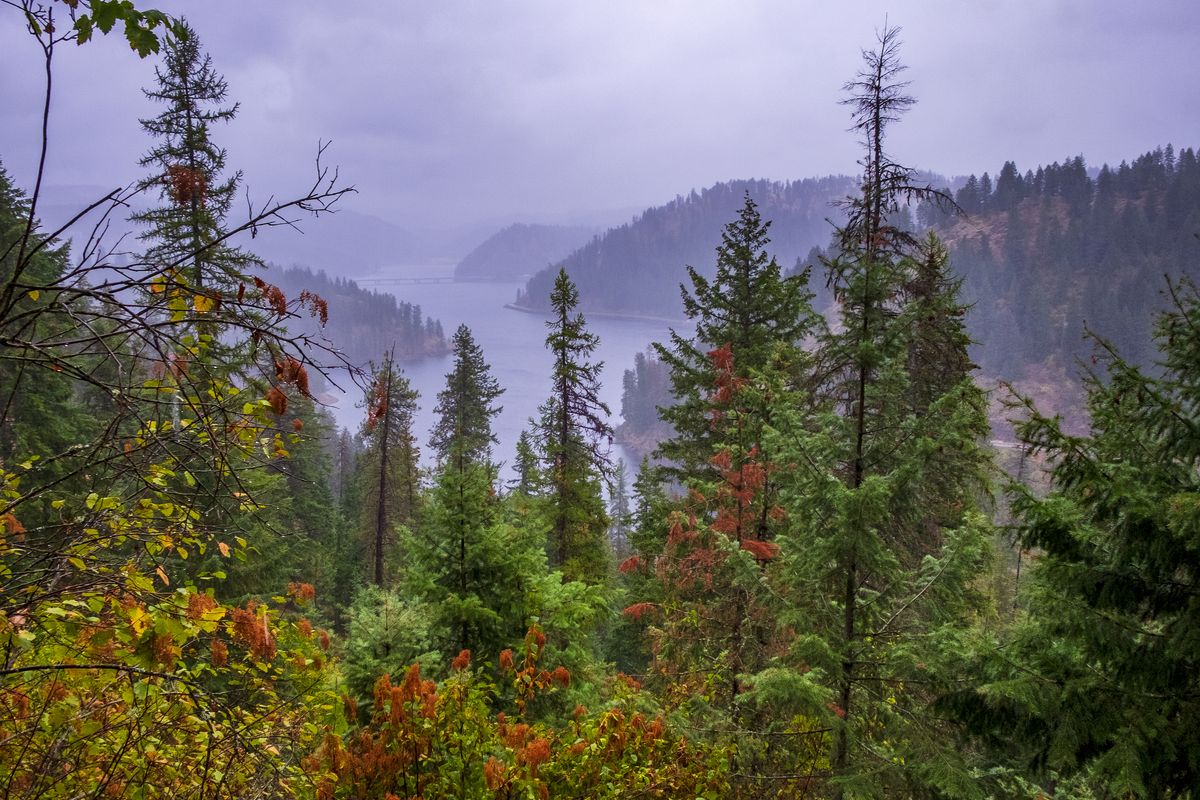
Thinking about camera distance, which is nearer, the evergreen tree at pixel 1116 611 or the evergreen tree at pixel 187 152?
the evergreen tree at pixel 1116 611

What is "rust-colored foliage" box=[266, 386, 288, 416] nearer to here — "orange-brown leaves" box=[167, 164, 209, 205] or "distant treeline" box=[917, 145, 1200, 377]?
"orange-brown leaves" box=[167, 164, 209, 205]

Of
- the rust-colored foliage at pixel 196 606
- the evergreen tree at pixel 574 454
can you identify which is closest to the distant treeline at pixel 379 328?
the evergreen tree at pixel 574 454

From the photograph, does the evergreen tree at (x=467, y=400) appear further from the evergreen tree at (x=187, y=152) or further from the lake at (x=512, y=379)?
the lake at (x=512, y=379)

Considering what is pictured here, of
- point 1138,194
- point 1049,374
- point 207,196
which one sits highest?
point 1138,194

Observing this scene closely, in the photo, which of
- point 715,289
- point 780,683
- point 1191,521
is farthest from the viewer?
point 715,289

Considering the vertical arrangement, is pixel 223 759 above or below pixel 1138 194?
below

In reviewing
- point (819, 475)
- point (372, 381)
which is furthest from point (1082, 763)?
point (372, 381)

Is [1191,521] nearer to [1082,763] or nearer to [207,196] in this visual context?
[1082,763]

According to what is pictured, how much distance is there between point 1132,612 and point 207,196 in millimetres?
14212

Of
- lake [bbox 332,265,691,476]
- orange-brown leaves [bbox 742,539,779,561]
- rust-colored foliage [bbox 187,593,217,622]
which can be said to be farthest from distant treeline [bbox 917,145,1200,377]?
rust-colored foliage [bbox 187,593,217,622]

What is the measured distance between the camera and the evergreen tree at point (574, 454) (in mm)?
16078

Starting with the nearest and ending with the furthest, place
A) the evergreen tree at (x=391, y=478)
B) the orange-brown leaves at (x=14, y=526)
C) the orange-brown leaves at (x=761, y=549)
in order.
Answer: the orange-brown leaves at (x=14, y=526) → the orange-brown leaves at (x=761, y=549) → the evergreen tree at (x=391, y=478)

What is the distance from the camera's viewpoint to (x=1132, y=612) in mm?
3816

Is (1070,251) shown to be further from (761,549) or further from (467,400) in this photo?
(761,549)
